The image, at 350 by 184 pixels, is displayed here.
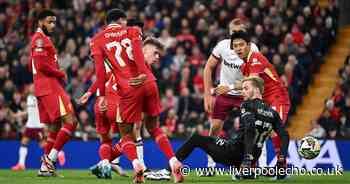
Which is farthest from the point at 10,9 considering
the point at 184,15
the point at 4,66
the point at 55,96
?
the point at 55,96

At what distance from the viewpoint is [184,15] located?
26609mm

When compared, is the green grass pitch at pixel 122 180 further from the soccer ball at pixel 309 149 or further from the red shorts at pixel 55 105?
the red shorts at pixel 55 105

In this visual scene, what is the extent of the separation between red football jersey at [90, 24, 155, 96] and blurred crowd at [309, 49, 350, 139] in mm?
8110

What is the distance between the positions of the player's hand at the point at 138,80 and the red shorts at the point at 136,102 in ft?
0.32

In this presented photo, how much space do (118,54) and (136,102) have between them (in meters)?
0.73

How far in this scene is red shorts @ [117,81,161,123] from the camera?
13617 millimetres

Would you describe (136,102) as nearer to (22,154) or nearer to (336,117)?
(22,154)

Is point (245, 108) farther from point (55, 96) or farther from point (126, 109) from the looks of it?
point (55, 96)

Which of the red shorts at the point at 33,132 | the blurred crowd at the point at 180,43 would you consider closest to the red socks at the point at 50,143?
the red shorts at the point at 33,132

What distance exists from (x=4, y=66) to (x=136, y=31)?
40.4ft

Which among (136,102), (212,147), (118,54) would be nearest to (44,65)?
(118,54)

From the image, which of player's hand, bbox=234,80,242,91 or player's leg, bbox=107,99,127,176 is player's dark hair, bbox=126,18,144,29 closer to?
player's leg, bbox=107,99,127,176

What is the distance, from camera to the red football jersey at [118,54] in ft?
45.2

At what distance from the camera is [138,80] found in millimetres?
13492
